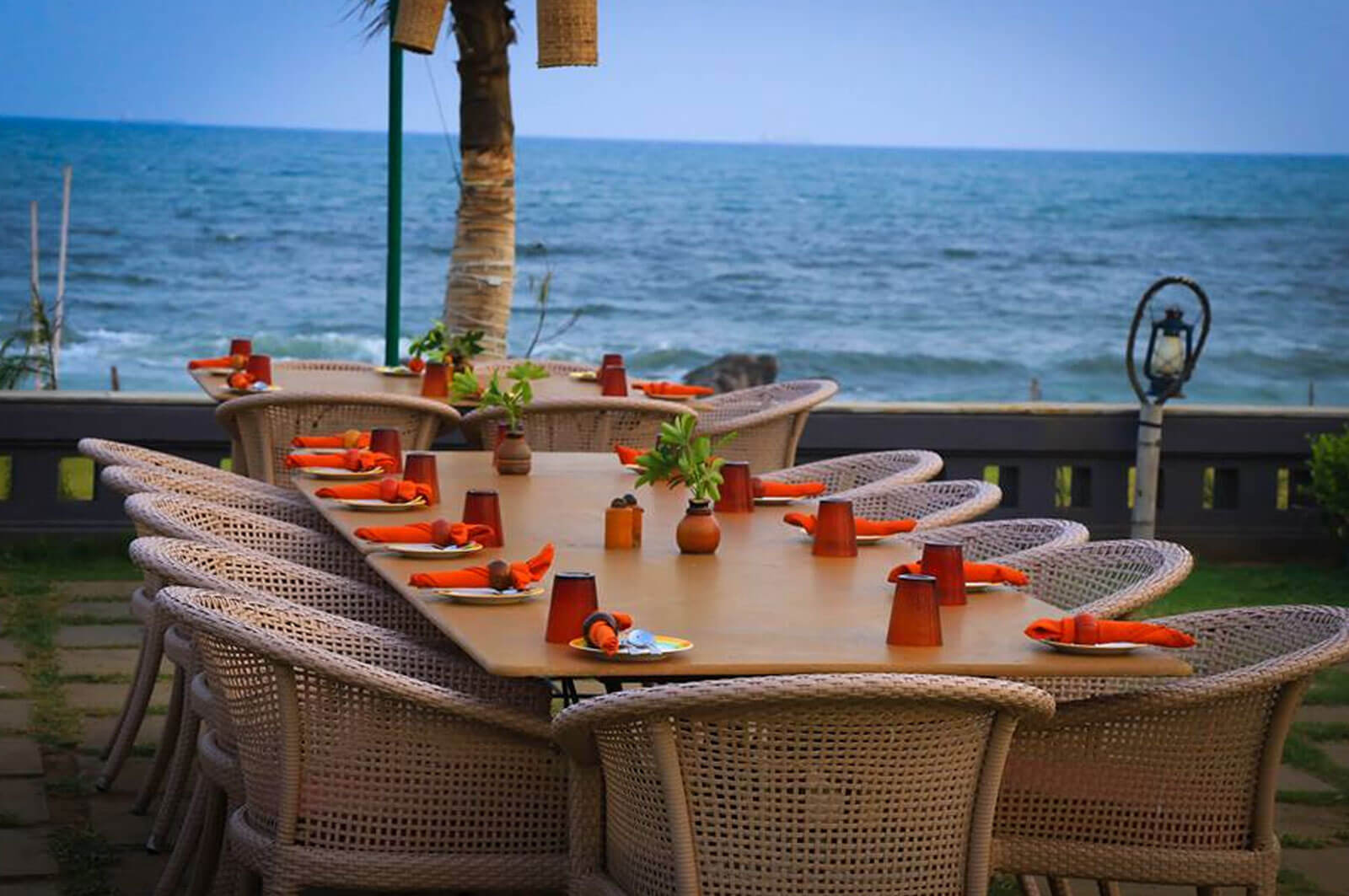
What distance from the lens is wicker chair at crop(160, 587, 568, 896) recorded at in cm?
303

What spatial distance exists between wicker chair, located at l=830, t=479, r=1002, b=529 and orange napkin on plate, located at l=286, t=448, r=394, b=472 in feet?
3.51

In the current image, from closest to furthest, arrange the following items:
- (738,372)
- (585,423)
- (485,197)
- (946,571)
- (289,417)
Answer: (946,571), (289,417), (585,423), (485,197), (738,372)

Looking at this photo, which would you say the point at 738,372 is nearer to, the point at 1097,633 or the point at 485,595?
the point at 485,595

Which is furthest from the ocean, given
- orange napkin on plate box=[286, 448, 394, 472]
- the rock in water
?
orange napkin on plate box=[286, 448, 394, 472]

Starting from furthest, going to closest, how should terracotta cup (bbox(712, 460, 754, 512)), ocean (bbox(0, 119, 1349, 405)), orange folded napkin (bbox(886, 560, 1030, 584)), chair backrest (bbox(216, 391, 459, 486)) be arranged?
ocean (bbox(0, 119, 1349, 405))
chair backrest (bbox(216, 391, 459, 486))
terracotta cup (bbox(712, 460, 754, 512))
orange folded napkin (bbox(886, 560, 1030, 584))

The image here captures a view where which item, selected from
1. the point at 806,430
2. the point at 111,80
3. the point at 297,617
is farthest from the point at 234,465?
the point at 111,80

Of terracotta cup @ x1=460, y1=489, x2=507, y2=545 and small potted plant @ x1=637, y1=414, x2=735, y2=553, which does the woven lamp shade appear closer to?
small potted plant @ x1=637, y1=414, x2=735, y2=553

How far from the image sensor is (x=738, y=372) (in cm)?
2280

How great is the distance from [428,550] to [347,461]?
1.17m

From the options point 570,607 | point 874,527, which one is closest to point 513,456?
point 874,527

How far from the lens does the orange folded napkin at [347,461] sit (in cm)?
493

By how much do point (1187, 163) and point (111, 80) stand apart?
28.4m

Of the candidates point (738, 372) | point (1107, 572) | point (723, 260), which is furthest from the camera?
point (723, 260)

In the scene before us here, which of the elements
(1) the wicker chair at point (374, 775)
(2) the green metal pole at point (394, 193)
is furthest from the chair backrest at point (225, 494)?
(2) the green metal pole at point (394, 193)
